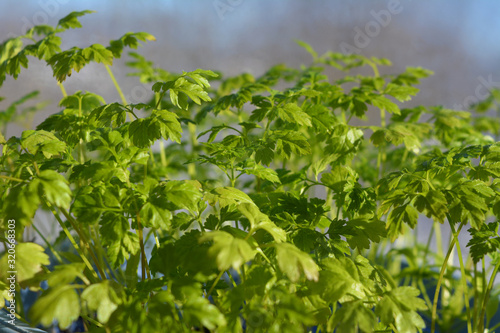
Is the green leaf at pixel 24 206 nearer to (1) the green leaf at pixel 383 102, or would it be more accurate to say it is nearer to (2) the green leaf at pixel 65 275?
(2) the green leaf at pixel 65 275

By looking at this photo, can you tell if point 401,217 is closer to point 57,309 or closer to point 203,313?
point 203,313

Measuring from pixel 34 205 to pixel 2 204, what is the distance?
0.77ft

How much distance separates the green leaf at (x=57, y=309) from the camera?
552 millimetres

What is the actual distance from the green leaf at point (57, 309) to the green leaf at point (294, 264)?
265 millimetres

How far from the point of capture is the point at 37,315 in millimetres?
555

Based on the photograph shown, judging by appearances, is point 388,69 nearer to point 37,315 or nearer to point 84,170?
point 84,170

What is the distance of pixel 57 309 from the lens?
1.82ft

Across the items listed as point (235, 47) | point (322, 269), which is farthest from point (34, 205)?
point (235, 47)

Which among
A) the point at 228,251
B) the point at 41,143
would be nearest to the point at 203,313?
the point at 228,251

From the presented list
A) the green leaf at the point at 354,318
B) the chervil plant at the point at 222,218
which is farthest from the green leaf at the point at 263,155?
the green leaf at the point at 354,318

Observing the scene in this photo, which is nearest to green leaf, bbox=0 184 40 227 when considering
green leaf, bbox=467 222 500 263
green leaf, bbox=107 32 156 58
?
green leaf, bbox=107 32 156 58

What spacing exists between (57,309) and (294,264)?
0.99ft

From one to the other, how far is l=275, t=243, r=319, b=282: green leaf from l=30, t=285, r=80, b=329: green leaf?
0.27m

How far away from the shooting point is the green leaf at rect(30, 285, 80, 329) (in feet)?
1.81
